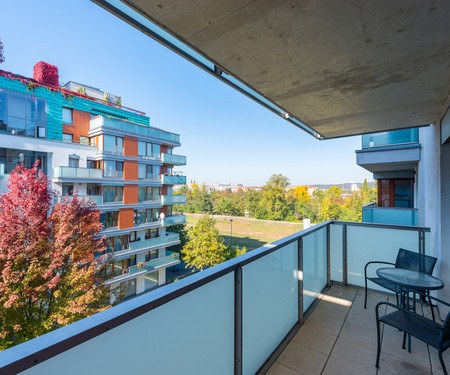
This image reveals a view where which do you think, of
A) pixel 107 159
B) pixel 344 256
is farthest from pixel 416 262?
pixel 107 159

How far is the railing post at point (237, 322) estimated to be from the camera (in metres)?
1.59

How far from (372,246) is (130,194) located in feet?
55.9

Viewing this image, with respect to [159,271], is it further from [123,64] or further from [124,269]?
[123,64]

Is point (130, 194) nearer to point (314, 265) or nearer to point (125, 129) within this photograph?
point (125, 129)

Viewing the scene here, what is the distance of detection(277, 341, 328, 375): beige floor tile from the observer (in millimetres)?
1993

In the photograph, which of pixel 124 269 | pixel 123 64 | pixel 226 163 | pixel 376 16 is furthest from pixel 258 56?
pixel 226 163

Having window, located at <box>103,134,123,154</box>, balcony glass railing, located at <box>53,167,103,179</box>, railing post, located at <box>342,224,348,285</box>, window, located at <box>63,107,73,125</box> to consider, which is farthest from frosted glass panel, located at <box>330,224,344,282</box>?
window, located at <box>63,107,73,125</box>

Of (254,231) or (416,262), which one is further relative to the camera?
(254,231)

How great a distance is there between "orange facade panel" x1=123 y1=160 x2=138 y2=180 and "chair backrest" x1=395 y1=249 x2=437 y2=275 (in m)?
17.4

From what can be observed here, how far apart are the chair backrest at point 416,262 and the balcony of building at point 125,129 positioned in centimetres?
1787

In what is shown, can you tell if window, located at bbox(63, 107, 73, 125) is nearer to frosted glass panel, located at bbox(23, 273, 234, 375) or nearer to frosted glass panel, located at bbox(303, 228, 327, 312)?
frosted glass panel, located at bbox(303, 228, 327, 312)

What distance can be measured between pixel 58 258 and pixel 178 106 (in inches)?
1313

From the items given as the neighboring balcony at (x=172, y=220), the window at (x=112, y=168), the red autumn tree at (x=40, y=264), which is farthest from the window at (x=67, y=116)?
the neighboring balcony at (x=172, y=220)

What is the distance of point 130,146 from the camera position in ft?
57.8
